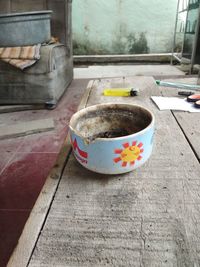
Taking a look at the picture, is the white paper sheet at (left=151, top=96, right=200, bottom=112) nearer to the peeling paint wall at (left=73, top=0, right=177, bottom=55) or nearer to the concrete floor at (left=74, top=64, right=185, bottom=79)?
the concrete floor at (left=74, top=64, right=185, bottom=79)

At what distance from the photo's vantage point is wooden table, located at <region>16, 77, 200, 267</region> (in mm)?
305

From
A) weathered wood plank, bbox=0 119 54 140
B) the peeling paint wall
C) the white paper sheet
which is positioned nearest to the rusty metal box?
weathered wood plank, bbox=0 119 54 140

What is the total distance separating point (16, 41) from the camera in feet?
6.88

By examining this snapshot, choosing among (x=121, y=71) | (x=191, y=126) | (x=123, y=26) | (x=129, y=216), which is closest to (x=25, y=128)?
(x=191, y=126)

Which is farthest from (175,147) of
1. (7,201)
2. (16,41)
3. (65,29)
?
(65,29)

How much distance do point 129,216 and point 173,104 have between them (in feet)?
1.61

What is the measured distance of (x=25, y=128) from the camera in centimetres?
172

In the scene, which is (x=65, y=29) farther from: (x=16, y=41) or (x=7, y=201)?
(x=7, y=201)

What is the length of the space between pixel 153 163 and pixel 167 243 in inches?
7.2

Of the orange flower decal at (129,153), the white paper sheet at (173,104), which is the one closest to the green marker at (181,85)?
the white paper sheet at (173,104)

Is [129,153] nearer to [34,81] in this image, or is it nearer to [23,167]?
[23,167]

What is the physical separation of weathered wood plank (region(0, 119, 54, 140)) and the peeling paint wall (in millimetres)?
2689

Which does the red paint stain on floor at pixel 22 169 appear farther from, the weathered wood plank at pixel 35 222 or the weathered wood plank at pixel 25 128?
the weathered wood plank at pixel 35 222

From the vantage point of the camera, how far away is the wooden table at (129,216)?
0.30 metres
